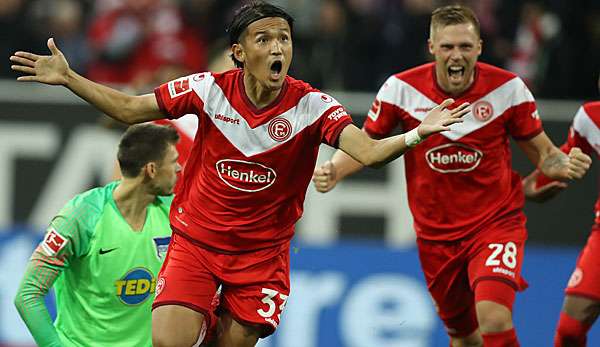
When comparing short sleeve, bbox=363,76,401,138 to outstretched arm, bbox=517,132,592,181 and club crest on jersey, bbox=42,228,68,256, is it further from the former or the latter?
club crest on jersey, bbox=42,228,68,256

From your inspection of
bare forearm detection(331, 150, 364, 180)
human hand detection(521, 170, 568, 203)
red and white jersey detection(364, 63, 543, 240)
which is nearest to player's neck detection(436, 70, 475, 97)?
red and white jersey detection(364, 63, 543, 240)

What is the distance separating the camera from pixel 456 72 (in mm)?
7414

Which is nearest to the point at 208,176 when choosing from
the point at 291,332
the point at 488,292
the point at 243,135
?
the point at 243,135

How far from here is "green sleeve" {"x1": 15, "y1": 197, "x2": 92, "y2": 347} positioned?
643 cm

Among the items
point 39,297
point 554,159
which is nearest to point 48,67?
point 39,297

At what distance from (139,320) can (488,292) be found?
1.97 m

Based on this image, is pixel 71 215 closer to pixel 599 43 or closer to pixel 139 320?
pixel 139 320

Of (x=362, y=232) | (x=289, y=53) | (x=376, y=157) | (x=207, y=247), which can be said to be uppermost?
(x=289, y=53)

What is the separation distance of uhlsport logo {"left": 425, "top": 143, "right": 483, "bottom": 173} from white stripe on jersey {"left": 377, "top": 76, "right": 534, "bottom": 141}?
0.22 ft

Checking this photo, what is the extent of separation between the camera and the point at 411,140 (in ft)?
19.3

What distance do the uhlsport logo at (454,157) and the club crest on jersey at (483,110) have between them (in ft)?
0.69

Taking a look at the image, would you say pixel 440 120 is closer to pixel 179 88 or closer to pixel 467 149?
pixel 179 88

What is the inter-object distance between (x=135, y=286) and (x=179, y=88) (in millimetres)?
1220

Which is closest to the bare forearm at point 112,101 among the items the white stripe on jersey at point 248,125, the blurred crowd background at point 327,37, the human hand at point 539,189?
the white stripe on jersey at point 248,125
